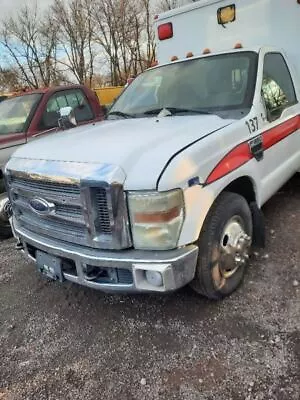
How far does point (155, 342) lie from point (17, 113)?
4.40m

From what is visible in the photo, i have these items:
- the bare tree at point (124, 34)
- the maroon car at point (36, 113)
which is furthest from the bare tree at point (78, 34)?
the maroon car at point (36, 113)

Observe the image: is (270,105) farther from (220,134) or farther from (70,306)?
(70,306)

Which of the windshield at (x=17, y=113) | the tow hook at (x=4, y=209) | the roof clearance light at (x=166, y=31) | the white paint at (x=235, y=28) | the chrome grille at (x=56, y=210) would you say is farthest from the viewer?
the windshield at (x=17, y=113)

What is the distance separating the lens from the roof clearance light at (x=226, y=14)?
4930 millimetres

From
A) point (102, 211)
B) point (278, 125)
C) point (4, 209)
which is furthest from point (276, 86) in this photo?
point (4, 209)

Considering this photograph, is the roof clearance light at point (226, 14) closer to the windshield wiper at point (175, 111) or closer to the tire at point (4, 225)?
the windshield wiper at point (175, 111)

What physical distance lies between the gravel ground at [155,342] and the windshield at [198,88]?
1.47 metres

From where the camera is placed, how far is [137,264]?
2484 mm

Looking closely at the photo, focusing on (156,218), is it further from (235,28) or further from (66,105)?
(66,105)

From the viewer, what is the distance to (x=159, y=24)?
570cm

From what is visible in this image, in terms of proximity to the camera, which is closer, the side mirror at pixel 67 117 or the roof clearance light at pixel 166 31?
the side mirror at pixel 67 117

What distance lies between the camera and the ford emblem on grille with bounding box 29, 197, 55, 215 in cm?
281

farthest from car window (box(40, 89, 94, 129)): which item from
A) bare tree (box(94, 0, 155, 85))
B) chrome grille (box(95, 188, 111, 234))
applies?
bare tree (box(94, 0, 155, 85))

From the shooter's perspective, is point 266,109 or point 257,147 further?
point 266,109
